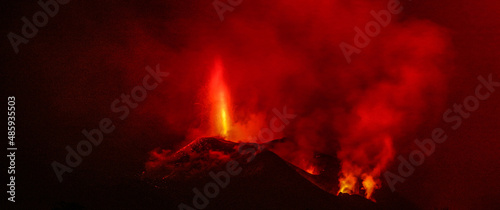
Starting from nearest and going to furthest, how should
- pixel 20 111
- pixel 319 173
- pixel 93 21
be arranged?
pixel 319 173, pixel 20 111, pixel 93 21

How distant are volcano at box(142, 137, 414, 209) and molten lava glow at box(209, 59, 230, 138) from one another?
2.88m

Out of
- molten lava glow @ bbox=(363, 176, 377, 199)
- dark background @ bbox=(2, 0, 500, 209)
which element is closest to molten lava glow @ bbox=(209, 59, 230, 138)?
dark background @ bbox=(2, 0, 500, 209)

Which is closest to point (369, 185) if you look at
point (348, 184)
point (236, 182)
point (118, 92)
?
point (348, 184)

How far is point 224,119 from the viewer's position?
572 inches

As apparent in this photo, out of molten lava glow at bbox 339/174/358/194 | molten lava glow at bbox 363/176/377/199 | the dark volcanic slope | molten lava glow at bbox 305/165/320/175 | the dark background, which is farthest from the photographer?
the dark background

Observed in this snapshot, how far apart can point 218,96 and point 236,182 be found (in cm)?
507

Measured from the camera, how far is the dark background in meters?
13.5

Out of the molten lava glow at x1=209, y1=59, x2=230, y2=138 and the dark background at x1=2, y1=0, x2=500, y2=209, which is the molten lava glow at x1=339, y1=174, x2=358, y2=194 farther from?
the molten lava glow at x1=209, y1=59, x2=230, y2=138

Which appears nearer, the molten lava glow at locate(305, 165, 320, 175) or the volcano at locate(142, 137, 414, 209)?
the volcano at locate(142, 137, 414, 209)

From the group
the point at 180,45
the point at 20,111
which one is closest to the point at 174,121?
the point at 180,45

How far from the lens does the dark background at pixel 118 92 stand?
13.5 m

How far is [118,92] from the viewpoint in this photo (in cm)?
1426

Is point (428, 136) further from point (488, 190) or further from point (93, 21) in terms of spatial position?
point (93, 21)

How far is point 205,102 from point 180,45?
206 centimetres
